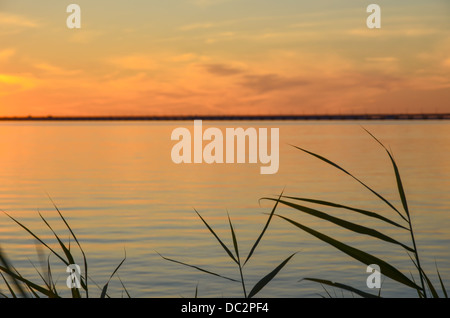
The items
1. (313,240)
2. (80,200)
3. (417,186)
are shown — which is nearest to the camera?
(313,240)

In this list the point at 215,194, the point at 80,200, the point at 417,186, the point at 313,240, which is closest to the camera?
the point at 313,240

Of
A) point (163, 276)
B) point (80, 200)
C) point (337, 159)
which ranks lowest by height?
point (163, 276)

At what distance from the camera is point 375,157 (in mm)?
55344

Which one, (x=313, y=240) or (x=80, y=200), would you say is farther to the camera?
(x=80, y=200)

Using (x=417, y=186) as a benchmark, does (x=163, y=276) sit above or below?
below

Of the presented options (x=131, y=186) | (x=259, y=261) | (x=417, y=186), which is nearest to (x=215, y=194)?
(x=131, y=186)

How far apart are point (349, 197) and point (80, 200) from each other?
34.5ft

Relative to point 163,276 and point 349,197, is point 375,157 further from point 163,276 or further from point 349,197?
point 163,276
